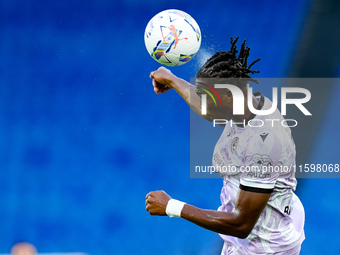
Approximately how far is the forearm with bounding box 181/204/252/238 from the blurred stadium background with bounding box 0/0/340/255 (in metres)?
1.61

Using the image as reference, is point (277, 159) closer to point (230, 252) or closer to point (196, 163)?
point (230, 252)

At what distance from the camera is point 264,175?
9.21 ft

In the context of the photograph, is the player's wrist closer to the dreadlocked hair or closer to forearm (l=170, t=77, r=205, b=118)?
the dreadlocked hair

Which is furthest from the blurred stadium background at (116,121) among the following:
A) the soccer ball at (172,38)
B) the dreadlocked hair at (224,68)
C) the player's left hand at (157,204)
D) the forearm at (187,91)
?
the player's left hand at (157,204)

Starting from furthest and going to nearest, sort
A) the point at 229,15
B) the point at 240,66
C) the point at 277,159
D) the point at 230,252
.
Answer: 1. the point at 229,15
2. the point at 230,252
3. the point at 240,66
4. the point at 277,159

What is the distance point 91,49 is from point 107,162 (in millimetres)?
863

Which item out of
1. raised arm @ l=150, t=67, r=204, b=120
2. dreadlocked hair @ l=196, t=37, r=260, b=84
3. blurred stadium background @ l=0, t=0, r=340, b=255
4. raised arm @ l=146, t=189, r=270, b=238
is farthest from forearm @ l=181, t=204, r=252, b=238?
blurred stadium background @ l=0, t=0, r=340, b=255

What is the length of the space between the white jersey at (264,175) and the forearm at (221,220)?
0.52ft

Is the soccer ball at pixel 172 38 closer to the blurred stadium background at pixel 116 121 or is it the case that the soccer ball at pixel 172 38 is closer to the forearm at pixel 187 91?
the forearm at pixel 187 91

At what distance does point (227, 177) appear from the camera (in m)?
3.07

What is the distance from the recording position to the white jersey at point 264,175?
283 cm

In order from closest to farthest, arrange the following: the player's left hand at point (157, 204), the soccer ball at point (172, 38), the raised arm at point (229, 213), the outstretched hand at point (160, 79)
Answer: the raised arm at point (229, 213), the player's left hand at point (157, 204), the soccer ball at point (172, 38), the outstretched hand at point (160, 79)

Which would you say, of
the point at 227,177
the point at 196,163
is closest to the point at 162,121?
the point at 196,163

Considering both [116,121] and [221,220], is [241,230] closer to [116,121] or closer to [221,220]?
[221,220]
